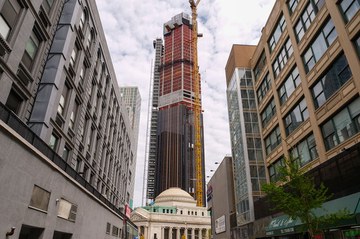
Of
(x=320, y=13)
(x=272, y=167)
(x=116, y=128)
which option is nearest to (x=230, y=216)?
(x=272, y=167)

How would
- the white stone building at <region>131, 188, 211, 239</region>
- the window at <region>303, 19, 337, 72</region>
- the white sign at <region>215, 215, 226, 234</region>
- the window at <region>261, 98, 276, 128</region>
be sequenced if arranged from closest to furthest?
the window at <region>303, 19, 337, 72</region>, the window at <region>261, 98, 276, 128</region>, the white sign at <region>215, 215, 226, 234</region>, the white stone building at <region>131, 188, 211, 239</region>

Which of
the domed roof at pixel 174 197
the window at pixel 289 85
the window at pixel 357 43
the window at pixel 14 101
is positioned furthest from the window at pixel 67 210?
the domed roof at pixel 174 197

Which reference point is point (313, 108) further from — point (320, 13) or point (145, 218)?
point (145, 218)

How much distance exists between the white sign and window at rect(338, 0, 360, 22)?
37.0 meters

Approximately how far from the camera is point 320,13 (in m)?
20.4

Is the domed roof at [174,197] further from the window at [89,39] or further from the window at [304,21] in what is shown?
the window at [304,21]

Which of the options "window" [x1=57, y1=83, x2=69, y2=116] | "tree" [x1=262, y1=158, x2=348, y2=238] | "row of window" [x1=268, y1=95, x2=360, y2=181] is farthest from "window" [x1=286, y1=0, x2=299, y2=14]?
"window" [x1=57, y1=83, x2=69, y2=116]

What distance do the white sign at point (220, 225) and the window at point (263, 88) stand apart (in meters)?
22.5

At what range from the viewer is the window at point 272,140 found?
29.6 m

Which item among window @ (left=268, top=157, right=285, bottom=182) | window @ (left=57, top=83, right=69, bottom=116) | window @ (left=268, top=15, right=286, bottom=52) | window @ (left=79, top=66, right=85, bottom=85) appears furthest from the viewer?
window @ (left=268, top=157, right=285, bottom=182)

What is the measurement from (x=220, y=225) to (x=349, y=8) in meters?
40.7

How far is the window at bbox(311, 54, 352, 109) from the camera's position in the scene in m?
17.9

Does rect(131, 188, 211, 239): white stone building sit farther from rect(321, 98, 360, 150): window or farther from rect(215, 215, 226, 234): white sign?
rect(321, 98, 360, 150): window

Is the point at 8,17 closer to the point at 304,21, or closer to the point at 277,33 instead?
the point at 304,21
